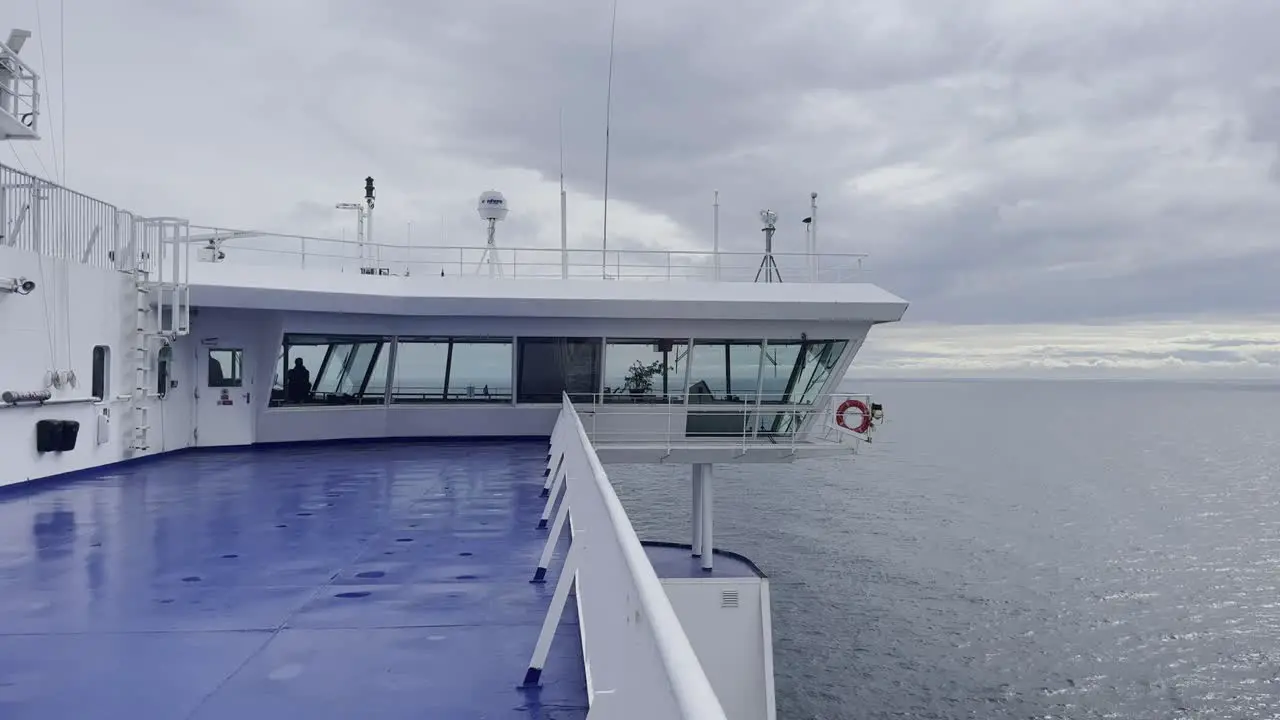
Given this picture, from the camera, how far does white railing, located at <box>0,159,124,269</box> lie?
11039 mm

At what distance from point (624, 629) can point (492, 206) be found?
58.4 feet

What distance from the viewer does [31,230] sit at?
37.0 ft

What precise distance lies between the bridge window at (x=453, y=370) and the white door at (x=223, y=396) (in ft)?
9.07

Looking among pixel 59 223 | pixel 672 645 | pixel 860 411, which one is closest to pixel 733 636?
pixel 860 411

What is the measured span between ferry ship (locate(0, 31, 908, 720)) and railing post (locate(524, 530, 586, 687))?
18 mm

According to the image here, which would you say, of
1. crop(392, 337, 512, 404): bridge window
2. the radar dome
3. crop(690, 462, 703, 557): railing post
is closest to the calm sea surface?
crop(690, 462, 703, 557): railing post

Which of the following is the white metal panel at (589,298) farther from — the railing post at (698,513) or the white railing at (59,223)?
the railing post at (698,513)

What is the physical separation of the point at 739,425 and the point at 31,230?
39.4ft

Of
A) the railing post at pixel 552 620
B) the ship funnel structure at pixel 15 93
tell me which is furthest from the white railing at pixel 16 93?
the railing post at pixel 552 620

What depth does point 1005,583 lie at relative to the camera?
3412 cm

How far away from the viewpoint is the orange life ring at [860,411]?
15.3 m

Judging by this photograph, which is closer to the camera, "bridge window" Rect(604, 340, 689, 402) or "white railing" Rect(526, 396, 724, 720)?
"white railing" Rect(526, 396, 724, 720)

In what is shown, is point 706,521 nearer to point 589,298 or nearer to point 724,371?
point 724,371

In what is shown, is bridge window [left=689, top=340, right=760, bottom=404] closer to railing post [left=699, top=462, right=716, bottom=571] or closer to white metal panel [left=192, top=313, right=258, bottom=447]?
railing post [left=699, top=462, right=716, bottom=571]
